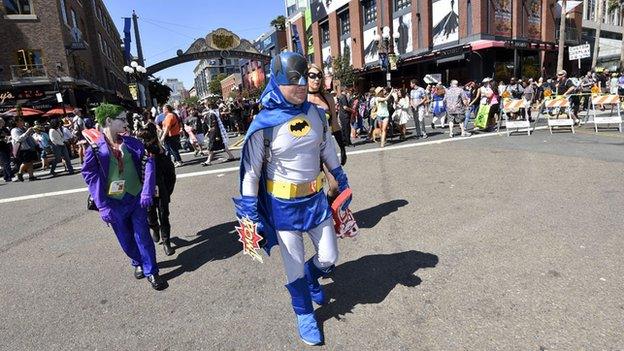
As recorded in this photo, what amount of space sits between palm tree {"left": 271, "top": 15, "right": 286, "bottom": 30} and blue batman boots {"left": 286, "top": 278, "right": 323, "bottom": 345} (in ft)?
202

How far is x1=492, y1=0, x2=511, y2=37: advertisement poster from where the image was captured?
77.6 ft

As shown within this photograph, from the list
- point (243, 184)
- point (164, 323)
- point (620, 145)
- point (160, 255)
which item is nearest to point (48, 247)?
point (160, 255)

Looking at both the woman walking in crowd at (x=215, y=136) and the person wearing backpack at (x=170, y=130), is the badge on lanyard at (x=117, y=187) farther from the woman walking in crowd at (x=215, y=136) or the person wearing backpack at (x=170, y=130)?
the woman walking in crowd at (x=215, y=136)

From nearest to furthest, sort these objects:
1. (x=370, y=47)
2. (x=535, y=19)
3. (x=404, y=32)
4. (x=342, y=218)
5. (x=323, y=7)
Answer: (x=342, y=218)
(x=535, y=19)
(x=404, y=32)
(x=370, y=47)
(x=323, y=7)

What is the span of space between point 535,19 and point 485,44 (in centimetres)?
765

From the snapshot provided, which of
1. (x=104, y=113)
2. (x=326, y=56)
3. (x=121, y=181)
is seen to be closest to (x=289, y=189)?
(x=121, y=181)

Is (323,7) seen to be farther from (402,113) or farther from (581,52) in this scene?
(402,113)

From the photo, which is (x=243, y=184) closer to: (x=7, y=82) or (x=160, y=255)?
(x=160, y=255)

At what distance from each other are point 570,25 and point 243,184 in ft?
120

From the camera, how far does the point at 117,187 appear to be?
11.4 feet

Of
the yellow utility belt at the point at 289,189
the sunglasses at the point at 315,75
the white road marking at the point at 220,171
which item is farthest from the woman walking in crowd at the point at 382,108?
the yellow utility belt at the point at 289,189

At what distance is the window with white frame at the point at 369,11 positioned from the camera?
32.6 metres

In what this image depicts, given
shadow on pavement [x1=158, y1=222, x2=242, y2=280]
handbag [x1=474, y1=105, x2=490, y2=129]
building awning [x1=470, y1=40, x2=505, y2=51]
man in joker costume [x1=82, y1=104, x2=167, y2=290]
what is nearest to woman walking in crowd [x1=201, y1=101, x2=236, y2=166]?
shadow on pavement [x1=158, y1=222, x2=242, y2=280]

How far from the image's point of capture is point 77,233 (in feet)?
17.7
